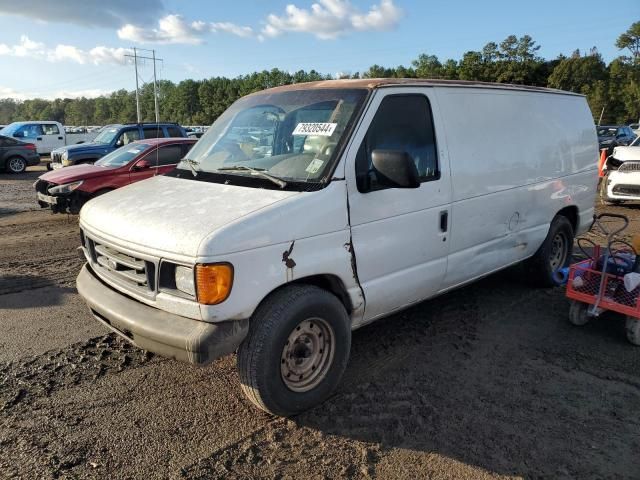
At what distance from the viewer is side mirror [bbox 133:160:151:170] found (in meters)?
9.41

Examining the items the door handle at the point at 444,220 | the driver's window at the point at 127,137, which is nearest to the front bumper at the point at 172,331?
the door handle at the point at 444,220

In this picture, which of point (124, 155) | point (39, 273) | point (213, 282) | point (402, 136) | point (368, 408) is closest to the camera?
point (213, 282)

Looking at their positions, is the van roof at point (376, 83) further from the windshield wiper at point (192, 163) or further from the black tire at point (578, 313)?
the black tire at point (578, 313)

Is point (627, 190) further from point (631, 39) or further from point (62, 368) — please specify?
point (631, 39)

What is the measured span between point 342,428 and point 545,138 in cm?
380

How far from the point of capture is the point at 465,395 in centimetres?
353

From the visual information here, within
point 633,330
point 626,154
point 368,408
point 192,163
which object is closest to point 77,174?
point 192,163

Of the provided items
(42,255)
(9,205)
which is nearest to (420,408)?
(42,255)

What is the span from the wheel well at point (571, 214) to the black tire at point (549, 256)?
104 millimetres

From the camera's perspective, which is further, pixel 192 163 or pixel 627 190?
pixel 627 190

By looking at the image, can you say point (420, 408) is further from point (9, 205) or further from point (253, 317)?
point (9, 205)

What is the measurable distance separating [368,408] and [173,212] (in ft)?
6.02

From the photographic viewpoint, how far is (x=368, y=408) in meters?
3.36

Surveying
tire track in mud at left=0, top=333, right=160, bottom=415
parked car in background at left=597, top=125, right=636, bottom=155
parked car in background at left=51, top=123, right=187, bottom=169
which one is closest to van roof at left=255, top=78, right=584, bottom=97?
tire track in mud at left=0, top=333, right=160, bottom=415
